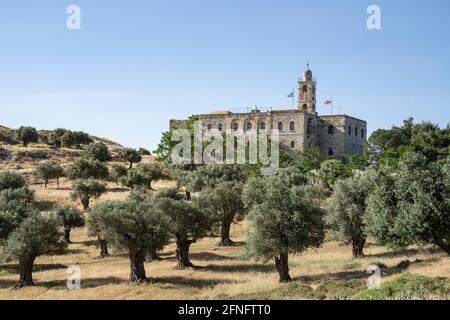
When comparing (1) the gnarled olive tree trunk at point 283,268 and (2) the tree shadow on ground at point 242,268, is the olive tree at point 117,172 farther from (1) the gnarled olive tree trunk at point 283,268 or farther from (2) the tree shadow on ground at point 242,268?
(1) the gnarled olive tree trunk at point 283,268

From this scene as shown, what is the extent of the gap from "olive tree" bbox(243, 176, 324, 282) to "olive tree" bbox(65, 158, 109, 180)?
53.2m

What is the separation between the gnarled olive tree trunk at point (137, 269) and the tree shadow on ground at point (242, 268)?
6.54m

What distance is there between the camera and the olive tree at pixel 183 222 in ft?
141

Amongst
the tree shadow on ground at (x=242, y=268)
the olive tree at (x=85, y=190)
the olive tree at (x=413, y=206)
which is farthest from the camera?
the olive tree at (x=85, y=190)

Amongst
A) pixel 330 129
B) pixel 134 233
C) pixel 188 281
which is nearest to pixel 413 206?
pixel 188 281

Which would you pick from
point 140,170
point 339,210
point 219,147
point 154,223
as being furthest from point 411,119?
point 154,223

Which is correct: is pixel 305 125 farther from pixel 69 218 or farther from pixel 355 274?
pixel 355 274

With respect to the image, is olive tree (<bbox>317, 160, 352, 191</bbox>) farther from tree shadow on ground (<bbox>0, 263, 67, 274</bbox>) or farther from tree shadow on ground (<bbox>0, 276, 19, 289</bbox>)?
tree shadow on ground (<bbox>0, 276, 19, 289</bbox>)

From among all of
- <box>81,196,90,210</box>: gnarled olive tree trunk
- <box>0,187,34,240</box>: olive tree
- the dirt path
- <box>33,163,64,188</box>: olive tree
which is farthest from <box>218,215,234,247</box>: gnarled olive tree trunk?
the dirt path

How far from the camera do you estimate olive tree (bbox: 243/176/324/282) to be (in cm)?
3503

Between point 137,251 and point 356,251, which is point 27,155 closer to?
point 137,251

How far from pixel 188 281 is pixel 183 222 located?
26.1 ft

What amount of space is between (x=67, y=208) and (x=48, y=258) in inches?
346

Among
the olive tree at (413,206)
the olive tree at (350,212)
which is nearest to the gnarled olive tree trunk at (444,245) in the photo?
the olive tree at (413,206)
